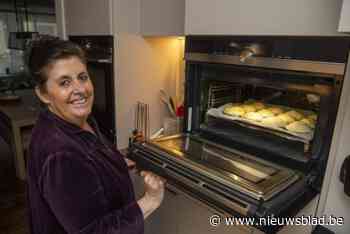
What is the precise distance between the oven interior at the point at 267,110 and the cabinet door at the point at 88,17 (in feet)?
1.92

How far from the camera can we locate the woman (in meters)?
0.63

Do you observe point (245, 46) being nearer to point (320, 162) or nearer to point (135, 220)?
point (320, 162)

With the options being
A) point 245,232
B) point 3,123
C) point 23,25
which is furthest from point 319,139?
point 23,25

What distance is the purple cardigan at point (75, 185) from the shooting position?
0.63m

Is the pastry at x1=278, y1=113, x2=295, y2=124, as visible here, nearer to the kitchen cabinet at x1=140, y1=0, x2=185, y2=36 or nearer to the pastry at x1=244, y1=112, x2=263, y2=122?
the pastry at x1=244, y1=112, x2=263, y2=122

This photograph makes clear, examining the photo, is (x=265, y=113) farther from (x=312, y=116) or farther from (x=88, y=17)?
(x=88, y=17)

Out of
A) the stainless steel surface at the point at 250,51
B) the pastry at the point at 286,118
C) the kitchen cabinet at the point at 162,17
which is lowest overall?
the pastry at the point at 286,118

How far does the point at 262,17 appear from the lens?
835mm

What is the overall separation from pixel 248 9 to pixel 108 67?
80 centimetres

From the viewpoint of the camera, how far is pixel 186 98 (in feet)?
→ 3.83

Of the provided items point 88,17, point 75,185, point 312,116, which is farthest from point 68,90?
point 88,17

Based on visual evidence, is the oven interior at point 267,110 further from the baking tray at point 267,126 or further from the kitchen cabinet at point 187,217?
the kitchen cabinet at point 187,217

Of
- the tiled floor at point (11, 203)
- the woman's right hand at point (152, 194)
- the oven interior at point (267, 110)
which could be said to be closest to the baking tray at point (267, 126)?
the oven interior at point (267, 110)

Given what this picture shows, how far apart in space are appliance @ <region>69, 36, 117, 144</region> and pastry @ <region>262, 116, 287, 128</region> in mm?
813
